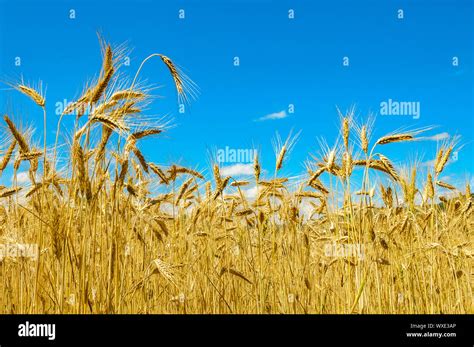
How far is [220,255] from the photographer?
479cm

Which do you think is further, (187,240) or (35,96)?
(187,240)

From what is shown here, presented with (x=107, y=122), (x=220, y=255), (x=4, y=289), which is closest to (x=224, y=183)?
(x=220, y=255)
